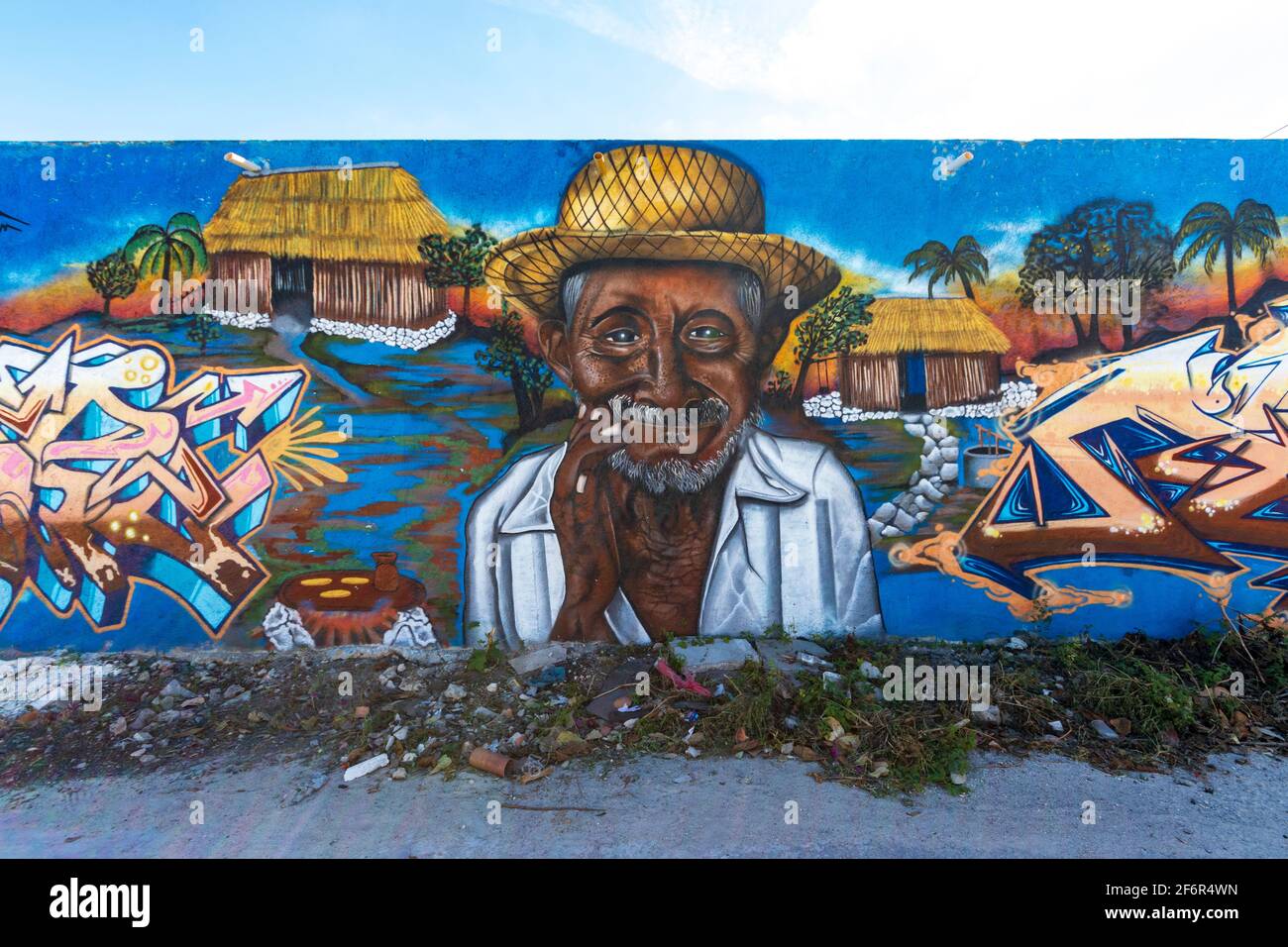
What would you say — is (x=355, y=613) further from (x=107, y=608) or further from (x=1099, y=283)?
(x=1099, y=283)

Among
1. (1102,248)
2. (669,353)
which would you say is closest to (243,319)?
(669,353)

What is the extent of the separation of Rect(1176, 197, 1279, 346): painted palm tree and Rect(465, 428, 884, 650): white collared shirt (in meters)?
3.09

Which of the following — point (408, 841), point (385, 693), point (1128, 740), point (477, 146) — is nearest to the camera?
point (408, 841)

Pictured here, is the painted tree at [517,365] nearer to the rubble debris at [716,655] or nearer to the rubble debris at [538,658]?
the rubble debris at [538,658]

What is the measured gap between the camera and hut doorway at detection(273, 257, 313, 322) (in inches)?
202

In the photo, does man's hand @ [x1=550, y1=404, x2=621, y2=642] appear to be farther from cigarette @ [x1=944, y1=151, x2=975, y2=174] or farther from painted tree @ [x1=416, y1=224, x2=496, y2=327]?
cigarette @ [x1=944, y1=151, x2=975, y2=174]

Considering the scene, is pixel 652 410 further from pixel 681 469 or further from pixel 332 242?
pixel 332 242

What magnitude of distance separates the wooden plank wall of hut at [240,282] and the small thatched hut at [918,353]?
4.31 m

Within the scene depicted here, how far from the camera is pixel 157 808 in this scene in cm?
362

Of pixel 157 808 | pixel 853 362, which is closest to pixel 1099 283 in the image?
pixel 853 362

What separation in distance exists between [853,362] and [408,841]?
4.18 meters

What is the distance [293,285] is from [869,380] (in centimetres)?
433

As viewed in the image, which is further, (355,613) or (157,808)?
(355,613)

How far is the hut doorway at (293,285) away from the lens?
5.12m
